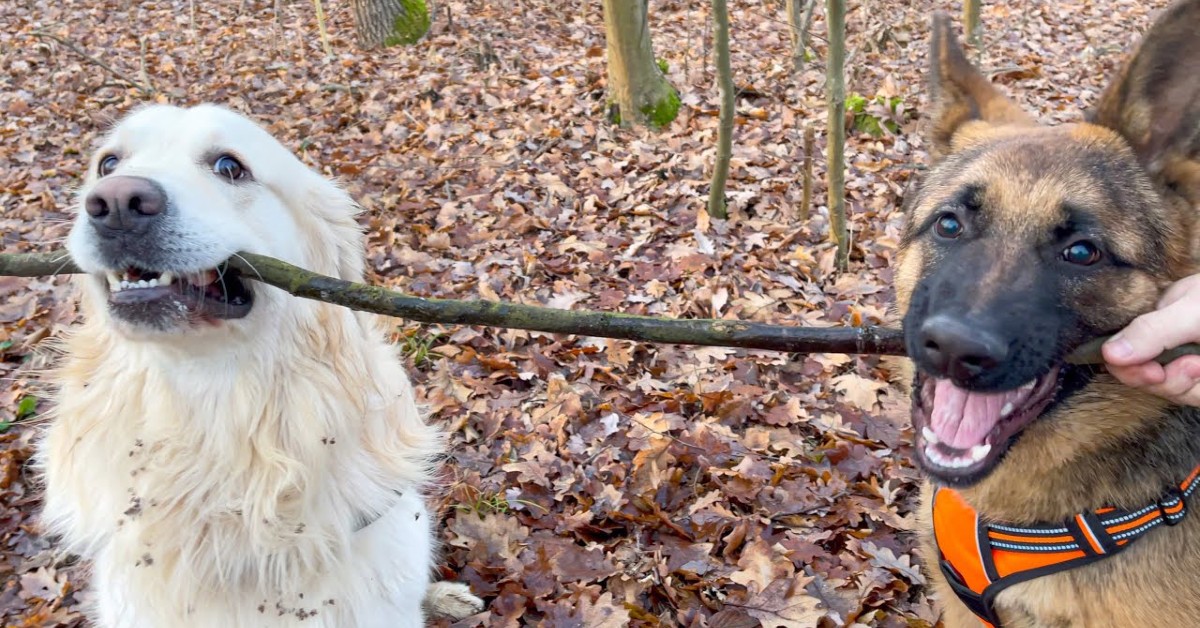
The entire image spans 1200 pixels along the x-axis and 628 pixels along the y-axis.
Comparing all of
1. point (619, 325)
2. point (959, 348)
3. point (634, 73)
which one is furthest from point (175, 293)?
point (634, 73)

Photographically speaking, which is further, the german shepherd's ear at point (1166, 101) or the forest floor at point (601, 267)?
the forest floor at point (601, 267)

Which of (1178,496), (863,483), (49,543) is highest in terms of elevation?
(1178,496)

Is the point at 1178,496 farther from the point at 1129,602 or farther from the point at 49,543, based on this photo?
the point at 49,543

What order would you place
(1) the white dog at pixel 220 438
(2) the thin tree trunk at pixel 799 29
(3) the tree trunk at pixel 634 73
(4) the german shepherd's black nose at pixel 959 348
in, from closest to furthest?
(4) the german shepherd's black nose at pixel 959 348 < (1) the white dog at pixel 220 438 < (3) the tree trunk at pixel 634 73 < (2) the thin tree trunk at pixel 799 29

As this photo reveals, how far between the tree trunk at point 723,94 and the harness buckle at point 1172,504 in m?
4.40

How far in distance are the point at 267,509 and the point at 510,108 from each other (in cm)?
737

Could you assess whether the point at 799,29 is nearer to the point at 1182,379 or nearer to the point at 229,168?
the point at 229,168

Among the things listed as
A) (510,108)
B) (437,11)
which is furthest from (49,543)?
(437,11)

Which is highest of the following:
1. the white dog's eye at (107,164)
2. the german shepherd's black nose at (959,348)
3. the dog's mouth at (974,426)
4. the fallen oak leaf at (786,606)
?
the white dog's eye at (107,164)

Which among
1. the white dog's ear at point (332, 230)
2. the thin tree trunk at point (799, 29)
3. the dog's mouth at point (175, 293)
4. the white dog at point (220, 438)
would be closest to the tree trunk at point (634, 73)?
the thin tree trunk at point (799, 29)

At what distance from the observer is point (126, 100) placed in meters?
10.4

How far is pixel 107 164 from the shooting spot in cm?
295

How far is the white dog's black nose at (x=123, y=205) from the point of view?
7.68 feet

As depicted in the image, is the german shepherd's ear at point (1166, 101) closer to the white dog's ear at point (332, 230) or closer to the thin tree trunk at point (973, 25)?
the white dog's ear at point (332, 230)
